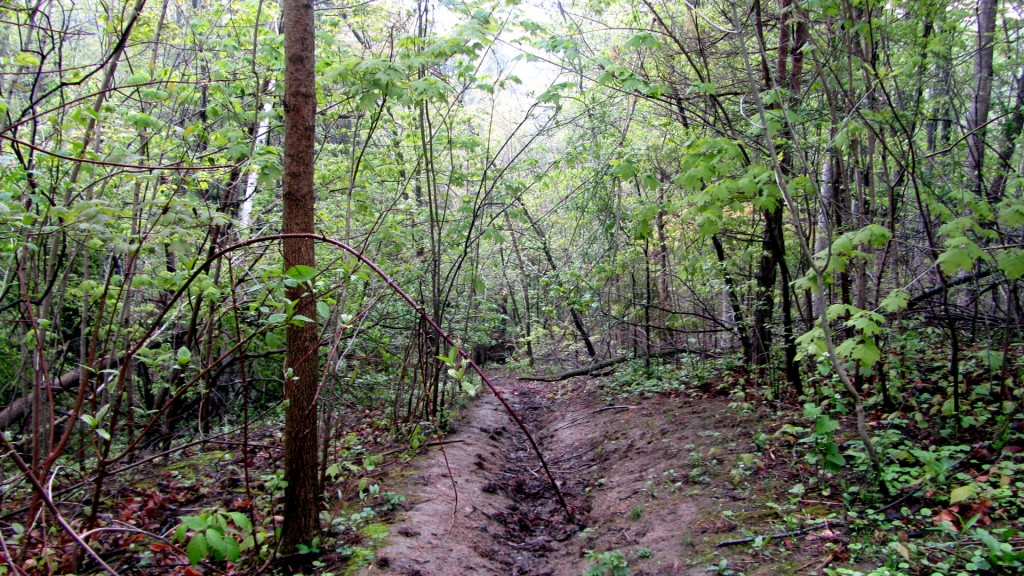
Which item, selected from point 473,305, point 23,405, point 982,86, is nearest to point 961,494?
point 982,86

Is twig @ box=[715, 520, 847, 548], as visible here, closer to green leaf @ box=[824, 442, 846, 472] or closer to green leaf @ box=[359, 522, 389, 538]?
green leaf @ box=[824, 442, 846, 472]

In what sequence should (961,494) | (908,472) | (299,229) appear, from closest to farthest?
1. (961,494)
2. (299,229)
3. (908,472)

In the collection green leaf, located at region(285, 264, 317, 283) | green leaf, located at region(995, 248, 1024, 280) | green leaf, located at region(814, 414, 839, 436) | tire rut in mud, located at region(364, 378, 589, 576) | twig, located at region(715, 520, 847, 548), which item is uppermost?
green leaf, located at region(995, 248, 1024, 280)

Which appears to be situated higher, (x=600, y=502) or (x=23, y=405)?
(x=23, y=405)

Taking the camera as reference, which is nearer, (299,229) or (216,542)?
(216,542)

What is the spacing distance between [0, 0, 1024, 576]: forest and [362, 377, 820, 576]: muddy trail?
39 millimetres

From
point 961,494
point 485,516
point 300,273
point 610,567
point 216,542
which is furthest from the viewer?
point 485,516

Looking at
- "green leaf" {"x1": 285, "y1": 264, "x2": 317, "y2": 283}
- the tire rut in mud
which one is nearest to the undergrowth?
the tire rut in mud

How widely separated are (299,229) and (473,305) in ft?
19.2

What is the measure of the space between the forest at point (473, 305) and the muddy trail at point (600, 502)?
0.04 m

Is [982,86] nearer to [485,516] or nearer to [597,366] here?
[485,516]

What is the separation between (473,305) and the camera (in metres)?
9.58

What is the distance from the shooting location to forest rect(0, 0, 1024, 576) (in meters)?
3.55

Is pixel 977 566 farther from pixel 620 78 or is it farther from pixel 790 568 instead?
pixel 620 78
